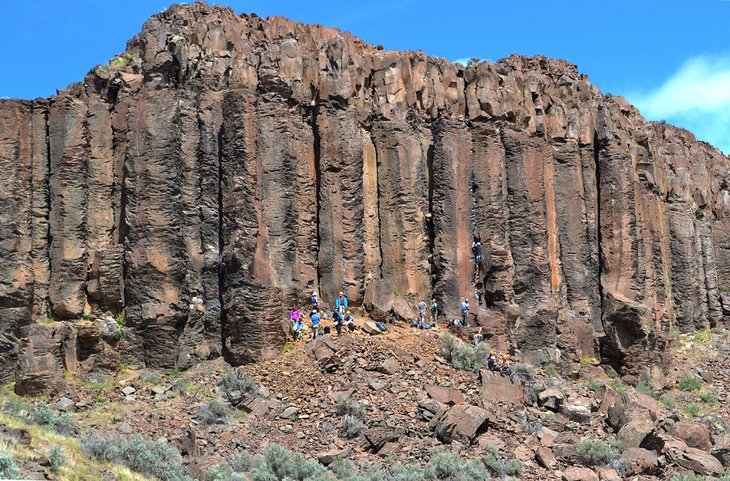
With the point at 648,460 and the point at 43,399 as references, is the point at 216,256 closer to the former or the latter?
the point at 43,399

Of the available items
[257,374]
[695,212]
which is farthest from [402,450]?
[695,212]

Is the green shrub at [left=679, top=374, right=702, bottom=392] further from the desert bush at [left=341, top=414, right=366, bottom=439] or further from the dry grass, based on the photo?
the dry grass

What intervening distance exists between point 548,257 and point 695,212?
52.9ft

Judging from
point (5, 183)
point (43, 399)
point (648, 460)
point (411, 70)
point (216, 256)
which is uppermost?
point (411, 70)

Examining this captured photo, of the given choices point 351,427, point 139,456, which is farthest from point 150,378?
point 139,456

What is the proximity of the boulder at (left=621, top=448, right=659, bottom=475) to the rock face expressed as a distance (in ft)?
25.8

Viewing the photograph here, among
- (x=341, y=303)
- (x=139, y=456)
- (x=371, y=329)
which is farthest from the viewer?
(x=341, y=303)

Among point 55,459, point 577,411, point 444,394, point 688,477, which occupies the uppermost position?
point 444,394

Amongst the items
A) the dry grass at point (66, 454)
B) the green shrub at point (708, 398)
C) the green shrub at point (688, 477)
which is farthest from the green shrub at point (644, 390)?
the dry grass at point (66, 454)

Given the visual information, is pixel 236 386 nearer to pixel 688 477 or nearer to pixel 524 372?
pixel 524 372

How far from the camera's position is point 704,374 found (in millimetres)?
38812

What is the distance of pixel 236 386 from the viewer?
2712cm

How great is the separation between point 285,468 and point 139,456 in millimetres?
3360

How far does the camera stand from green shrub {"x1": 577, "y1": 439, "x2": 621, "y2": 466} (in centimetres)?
2605
